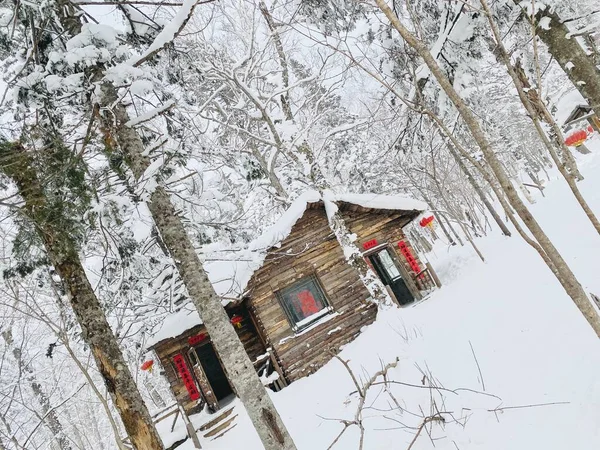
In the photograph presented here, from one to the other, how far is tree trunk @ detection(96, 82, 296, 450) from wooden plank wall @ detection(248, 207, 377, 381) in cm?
679

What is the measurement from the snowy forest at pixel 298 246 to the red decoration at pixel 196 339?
3.1 inches

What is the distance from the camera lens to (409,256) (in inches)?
588

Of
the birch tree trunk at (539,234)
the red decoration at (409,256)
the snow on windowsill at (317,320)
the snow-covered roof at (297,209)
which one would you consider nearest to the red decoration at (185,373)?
the snow on windowsill at (317,320)

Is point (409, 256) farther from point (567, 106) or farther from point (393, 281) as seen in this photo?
point (567, 106)

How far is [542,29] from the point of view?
705 centimetres

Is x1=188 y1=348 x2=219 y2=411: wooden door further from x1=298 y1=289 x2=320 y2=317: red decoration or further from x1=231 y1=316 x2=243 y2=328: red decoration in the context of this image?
x1=298 y1=289 x2=320 y2=317: red decoration

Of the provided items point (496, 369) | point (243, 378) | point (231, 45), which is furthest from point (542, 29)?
point (231, 45)

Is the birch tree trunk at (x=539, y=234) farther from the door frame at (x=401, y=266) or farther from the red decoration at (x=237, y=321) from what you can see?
the red decoration at (x=237, y=321)

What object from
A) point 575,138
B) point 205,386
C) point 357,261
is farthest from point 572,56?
point 575,138

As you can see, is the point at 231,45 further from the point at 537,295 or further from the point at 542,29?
the point at 537,295

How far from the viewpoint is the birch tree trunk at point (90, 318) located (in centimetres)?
506

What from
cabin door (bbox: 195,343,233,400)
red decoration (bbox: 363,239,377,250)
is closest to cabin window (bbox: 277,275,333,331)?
red decoration (bbox: 363,239,377,250)

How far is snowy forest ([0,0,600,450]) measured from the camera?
468cm

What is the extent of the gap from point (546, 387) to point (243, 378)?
3934mm
